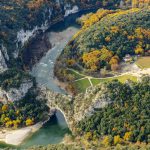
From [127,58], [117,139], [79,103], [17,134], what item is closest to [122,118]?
[117,139]

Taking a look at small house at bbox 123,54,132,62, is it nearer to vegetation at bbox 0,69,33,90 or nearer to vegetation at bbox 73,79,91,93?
vegetation at bbox 73,79,91,93

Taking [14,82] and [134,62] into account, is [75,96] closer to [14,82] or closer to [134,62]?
[14,82]

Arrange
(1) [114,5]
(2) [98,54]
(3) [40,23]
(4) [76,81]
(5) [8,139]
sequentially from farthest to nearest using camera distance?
(1) [114,5] → (3) [40,23] → (2) [98,54] → (4) [76,81] → (5) [8,139]

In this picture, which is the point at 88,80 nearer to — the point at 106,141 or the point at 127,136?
the point at 106,141

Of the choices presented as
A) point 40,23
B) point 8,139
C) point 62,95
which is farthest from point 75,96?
point 40,23

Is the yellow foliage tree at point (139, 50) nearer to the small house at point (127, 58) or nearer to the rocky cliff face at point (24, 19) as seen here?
the small house at point (127, 58)

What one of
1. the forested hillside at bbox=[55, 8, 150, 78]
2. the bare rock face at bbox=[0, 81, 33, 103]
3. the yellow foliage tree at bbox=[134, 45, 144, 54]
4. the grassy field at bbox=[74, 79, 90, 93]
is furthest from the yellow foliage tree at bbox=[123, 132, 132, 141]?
the yellow foliage tree at bbox=[134, 45, 144, 54]
